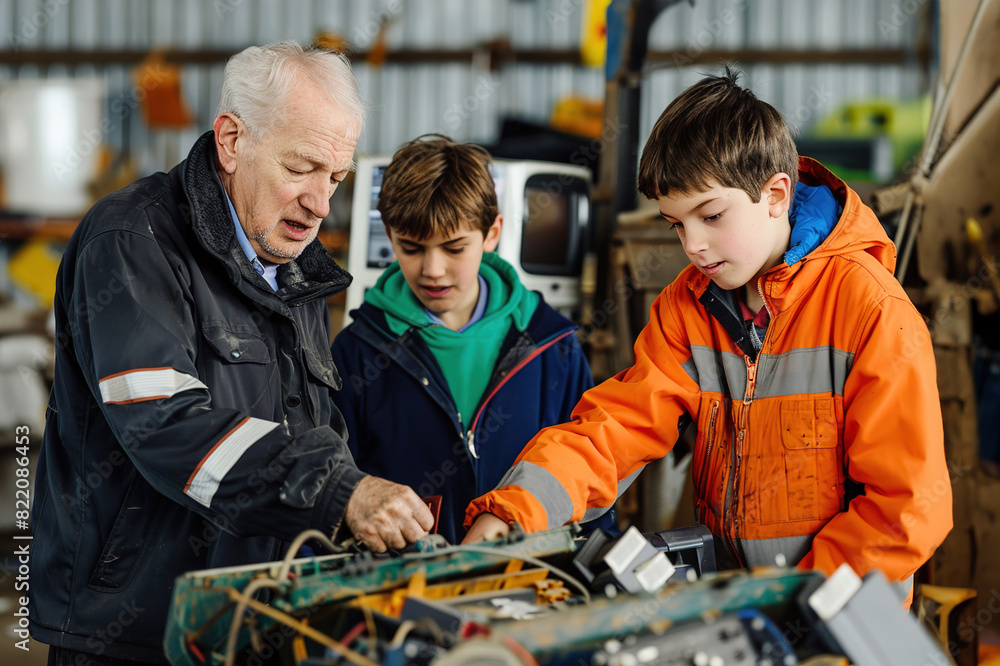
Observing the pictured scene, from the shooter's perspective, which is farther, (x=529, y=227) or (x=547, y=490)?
(x=529, y=227)

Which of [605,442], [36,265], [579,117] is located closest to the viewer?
[605,442]

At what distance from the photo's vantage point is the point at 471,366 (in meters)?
2.06

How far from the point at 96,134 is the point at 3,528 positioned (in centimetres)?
342

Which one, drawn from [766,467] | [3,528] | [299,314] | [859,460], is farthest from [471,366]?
[3,528]

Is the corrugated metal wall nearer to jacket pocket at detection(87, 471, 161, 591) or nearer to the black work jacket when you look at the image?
the black work jacket

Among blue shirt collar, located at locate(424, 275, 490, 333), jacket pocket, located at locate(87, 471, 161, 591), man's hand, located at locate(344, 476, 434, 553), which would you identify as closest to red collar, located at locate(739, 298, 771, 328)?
man's hand, located at locate(344, 476, 434, 553)

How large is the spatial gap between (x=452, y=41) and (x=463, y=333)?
5973 millimetres

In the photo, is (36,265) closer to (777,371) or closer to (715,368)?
(715,368)

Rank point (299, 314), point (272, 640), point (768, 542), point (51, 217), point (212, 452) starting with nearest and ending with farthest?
1. point (272, 640)
2. point (212, 452)
3. point (768, 542)
4. point (299, 314)
5. point (51, 217)

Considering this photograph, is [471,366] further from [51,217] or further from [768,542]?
[51,217]

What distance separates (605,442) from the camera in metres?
1.44

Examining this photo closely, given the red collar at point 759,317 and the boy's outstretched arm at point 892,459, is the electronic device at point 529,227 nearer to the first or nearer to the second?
the red collar at point 759,317

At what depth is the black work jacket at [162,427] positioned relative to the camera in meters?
1.19

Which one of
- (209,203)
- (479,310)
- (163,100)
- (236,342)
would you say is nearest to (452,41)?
(163,100)
